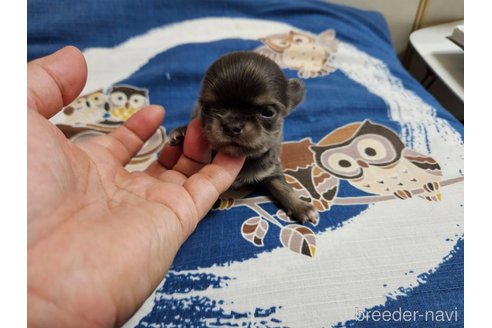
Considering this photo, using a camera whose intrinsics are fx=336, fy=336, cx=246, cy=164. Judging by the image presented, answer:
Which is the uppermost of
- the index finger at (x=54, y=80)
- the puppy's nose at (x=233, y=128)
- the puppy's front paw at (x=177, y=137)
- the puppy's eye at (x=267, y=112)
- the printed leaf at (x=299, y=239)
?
the index finger at (x=54, y=80)

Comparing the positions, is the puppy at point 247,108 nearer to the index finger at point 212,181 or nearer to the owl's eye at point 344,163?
the index finger at point 212,181

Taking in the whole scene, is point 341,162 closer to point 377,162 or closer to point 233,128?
point 377,162

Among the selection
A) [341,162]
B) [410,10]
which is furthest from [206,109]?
[410,10]

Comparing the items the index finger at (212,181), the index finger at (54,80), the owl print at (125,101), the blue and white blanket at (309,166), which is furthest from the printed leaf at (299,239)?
the owl print at (125,101)

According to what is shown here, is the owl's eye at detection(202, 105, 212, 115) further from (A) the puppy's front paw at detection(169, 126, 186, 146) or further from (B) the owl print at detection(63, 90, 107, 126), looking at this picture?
(B) the owl print at detection(63, 90, 107, 126)

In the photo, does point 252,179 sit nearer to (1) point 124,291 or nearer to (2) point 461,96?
(1) point 124,291

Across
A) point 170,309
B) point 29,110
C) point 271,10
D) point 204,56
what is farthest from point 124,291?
point 271,10

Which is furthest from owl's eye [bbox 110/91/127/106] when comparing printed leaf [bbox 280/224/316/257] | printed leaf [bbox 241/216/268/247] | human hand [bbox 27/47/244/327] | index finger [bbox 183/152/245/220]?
printed leaf [bbox 280/224/316/257]
